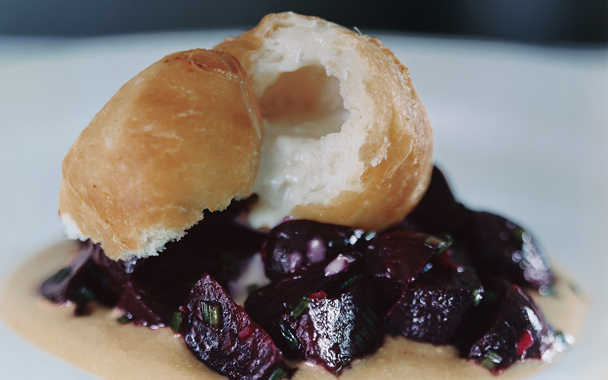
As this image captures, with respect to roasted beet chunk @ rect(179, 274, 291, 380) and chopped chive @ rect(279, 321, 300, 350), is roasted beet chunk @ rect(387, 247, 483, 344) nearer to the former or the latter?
chopped chive @ rect(279, 321, 300, 350)

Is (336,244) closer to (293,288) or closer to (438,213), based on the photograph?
(293,288)

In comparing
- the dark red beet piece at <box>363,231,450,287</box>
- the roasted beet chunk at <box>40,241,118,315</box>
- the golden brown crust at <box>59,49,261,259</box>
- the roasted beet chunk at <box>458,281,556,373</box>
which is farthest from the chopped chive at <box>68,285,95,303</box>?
the roasted beet chunk at <box>458,281,556,373</box>

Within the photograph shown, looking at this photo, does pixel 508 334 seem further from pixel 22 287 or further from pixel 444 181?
pixel 22 287

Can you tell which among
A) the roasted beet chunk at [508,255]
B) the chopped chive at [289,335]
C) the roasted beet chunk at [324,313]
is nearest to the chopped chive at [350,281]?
the roasted beet chunk at [324,313]

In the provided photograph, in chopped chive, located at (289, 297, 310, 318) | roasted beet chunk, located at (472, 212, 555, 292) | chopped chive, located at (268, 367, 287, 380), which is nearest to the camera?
chopped chive, located at (268, 367, 287, 380)

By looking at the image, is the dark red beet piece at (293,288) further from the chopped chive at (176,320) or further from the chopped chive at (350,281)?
the chopped chive at (176,320)
